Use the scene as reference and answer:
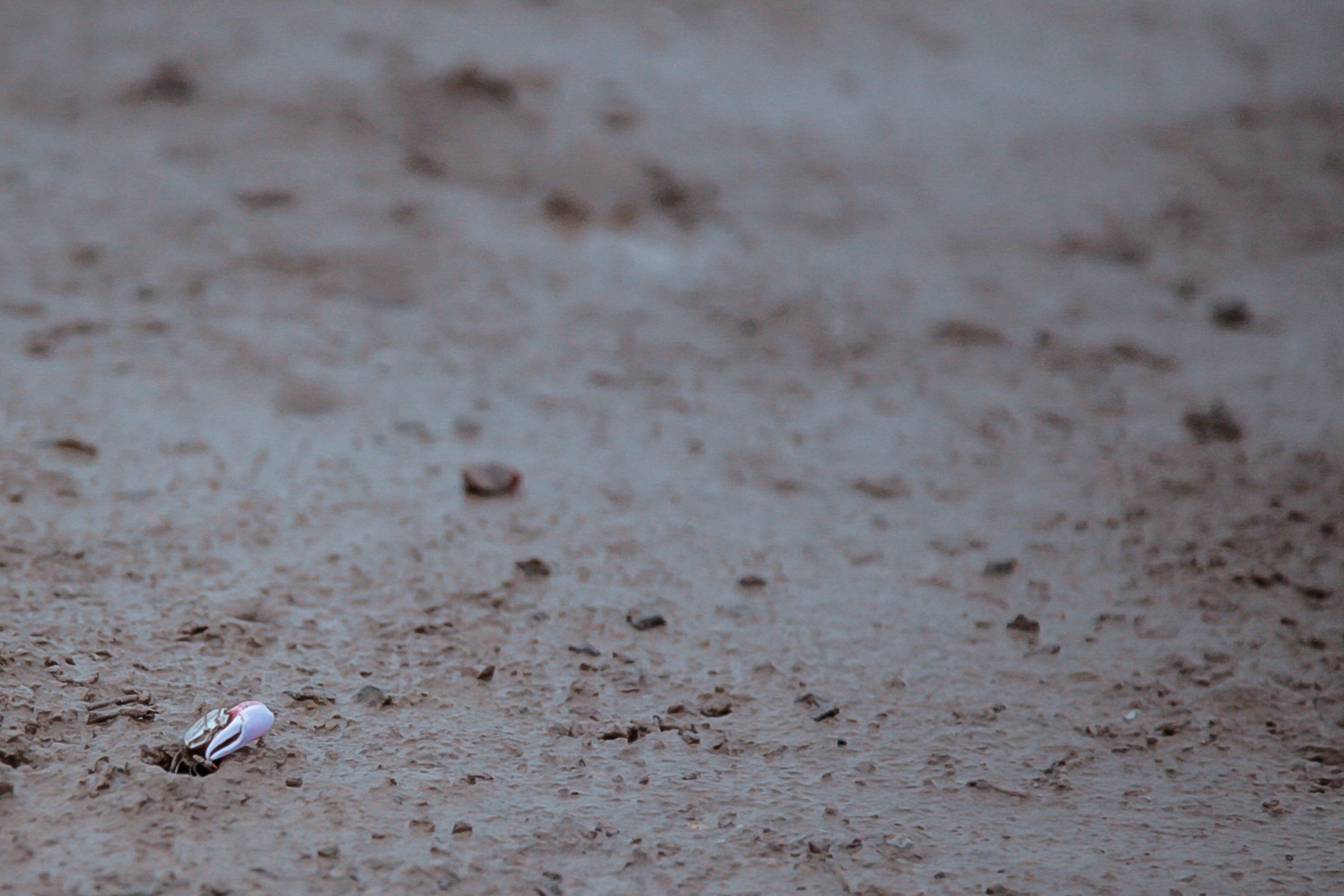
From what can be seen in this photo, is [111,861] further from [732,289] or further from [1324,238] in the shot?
[1324,238]

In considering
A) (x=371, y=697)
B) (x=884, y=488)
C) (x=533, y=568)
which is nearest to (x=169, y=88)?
(x=533, y=568)

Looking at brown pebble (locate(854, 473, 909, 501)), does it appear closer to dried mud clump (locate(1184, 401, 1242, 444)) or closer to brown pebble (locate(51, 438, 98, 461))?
dried mud clump (locate(1184, 401, 1242, 444))

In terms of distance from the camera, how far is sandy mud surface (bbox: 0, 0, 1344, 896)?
1655 millimetres

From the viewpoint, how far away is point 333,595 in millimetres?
2104

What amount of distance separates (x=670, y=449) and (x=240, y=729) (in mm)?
1318

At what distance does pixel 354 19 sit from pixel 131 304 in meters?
1.81

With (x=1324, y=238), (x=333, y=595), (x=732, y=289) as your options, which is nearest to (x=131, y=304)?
(x=333, y=595)

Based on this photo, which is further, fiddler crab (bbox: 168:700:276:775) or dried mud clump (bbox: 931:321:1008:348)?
dried mud clump (bbox: 931:321:1008:348)

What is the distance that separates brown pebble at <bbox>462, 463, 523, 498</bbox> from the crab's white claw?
86cm

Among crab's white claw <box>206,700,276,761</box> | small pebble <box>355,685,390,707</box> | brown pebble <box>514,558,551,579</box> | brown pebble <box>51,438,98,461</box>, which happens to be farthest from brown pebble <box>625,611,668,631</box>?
brown pebble <box>51,438,98,461</box>

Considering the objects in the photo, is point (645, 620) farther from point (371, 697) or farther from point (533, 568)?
point (371, 697)

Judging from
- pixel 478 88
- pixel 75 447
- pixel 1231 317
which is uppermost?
pixel 478 88

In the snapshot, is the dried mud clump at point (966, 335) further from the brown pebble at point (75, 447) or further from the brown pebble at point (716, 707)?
the brown pebble at point (75, 447)

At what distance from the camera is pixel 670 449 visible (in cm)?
277
